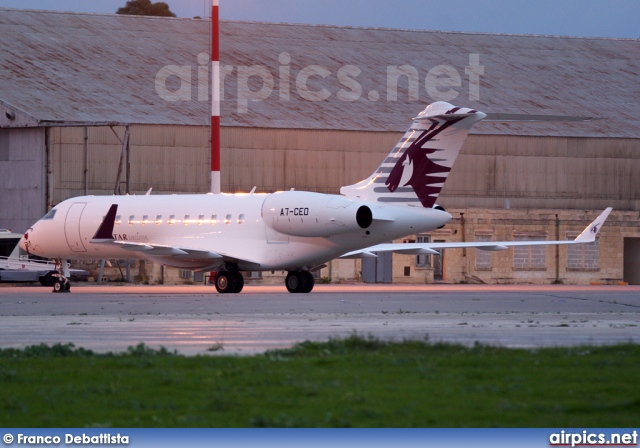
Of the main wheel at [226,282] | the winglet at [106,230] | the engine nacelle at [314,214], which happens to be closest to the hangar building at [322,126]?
the winglet at [106,230]

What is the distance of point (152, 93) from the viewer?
5950 centimetres

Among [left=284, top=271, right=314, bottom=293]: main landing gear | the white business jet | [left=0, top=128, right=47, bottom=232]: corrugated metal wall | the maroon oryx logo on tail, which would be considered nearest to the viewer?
the white business jet

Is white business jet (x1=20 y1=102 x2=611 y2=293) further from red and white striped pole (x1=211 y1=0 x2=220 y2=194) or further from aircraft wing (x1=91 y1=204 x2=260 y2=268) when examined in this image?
red and white striped pole (x1=211 y1=0 x2=220 y2=194)

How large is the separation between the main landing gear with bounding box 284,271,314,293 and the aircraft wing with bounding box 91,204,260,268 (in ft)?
4.98

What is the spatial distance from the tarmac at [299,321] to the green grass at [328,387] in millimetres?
1838

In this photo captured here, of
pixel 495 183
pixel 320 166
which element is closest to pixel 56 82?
pixel 320 166

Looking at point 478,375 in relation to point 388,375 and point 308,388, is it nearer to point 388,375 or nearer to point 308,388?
point 388,375

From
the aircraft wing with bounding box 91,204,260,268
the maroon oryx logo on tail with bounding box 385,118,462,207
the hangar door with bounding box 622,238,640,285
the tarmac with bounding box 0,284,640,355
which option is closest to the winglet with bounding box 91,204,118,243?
the aircraft wing with bounding box 91,204,260,268

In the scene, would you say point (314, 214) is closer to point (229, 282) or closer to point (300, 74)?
point (229, 282)

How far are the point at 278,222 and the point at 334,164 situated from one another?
888 inches

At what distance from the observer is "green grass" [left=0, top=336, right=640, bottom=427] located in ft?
32.3

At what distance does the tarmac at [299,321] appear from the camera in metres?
17.5

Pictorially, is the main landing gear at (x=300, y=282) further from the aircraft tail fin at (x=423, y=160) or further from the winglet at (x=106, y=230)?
the winglet at (x=106, y=230)

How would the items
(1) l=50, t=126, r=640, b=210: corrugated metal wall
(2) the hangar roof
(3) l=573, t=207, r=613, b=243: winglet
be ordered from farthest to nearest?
(2) the hangar roof < (1) l=50, t=126, r=640, b=210: corrugated metal wall < (3) l=573, t=207, r=613, b=243: winglet
